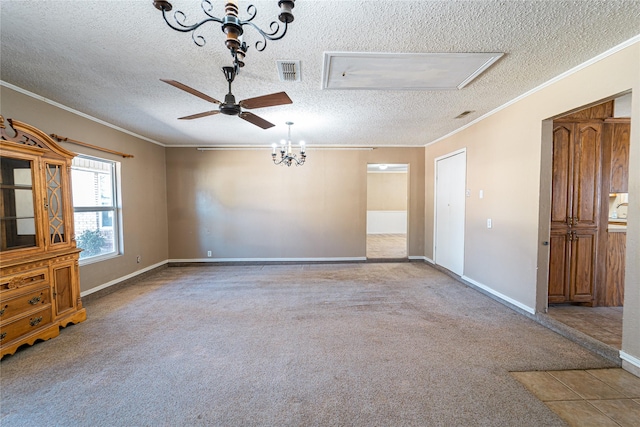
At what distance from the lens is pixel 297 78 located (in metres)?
2.53

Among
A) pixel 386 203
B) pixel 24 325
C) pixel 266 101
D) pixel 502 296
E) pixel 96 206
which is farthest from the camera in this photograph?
pixel 386 203

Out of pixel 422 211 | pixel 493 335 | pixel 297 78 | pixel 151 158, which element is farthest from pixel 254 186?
pixel 493 335

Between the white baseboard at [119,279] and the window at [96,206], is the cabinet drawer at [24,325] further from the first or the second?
the window at [96,206]

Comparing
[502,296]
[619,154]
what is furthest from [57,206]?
[619,154]

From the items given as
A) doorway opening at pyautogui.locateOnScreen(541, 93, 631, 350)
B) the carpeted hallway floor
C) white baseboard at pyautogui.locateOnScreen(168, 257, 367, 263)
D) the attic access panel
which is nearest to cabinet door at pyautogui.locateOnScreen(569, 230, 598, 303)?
doorway opening at pyautogui.locateOnScreen(541, 93, 631, 350)

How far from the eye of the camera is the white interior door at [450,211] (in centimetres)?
434

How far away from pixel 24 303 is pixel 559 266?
5.65 metres

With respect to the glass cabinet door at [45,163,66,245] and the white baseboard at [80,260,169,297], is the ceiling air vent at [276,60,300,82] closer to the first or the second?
the glass cabinet door at [45,163,66,245]

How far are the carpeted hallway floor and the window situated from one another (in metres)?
0.86

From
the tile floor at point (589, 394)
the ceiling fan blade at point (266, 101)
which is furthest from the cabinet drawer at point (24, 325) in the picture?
the tile floor at point (589, 394)

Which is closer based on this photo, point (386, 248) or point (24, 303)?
point (24, 303)

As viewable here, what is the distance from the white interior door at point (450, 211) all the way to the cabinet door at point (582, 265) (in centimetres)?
135

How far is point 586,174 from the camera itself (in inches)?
121

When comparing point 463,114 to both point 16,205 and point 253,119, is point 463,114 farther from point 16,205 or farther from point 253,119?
point 16,205
